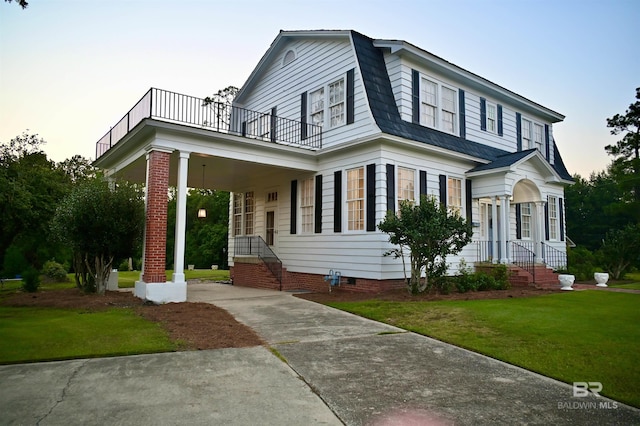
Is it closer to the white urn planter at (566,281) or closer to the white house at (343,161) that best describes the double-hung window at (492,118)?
the white house at (343,161)

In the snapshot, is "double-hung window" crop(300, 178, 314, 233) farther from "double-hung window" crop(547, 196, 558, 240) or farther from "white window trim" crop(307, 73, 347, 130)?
"double-hung window" crop(547, 196, 558, 240)

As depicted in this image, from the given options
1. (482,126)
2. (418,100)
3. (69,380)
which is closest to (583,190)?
(482,126)

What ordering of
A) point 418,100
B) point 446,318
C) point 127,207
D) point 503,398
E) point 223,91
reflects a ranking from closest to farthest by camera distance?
point 503,398, point 446,318, point 127,207, point 418,100, point 223,91

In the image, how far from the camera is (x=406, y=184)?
13.0 m

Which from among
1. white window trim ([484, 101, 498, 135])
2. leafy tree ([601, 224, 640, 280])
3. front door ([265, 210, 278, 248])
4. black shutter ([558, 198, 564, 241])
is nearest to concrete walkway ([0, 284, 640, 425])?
front door ([265, 210, 278, 248])

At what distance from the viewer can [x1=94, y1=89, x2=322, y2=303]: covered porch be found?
10.3 metres

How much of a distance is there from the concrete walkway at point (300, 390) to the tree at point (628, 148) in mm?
29647

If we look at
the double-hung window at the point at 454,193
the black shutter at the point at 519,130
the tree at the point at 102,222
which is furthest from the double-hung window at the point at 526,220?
the tree at the point at 102,222

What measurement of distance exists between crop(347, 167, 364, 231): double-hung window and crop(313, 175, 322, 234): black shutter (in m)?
1.34

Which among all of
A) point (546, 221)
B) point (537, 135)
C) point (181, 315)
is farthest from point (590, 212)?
point (181, 315)

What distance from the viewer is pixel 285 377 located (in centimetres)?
458

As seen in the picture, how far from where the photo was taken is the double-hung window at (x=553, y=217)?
17734 mm

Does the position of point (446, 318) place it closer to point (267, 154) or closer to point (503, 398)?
point (503, 398)

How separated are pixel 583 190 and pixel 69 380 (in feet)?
157
